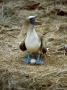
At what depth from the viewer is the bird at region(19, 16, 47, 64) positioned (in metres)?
6.18

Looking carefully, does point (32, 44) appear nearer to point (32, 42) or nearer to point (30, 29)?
point (32, 42)

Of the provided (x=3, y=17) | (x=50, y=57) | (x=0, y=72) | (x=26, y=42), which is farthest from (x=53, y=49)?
(x=3, y=17)

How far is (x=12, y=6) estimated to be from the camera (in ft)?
30.7

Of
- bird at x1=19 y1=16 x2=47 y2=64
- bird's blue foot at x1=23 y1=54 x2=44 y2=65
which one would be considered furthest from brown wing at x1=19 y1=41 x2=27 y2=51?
bird's blue foot at x1=23 y1=54 x2=44 y2=65

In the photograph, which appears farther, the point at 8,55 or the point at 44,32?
the point at 44,32

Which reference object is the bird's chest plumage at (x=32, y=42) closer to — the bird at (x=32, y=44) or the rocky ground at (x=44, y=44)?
the bird at (x=32, y=44)

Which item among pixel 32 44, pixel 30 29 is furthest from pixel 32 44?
pixel 30 29

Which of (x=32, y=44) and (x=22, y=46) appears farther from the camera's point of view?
(x=22, y=46)

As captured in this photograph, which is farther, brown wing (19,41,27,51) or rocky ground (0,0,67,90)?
brown wing (19,41,27,51)

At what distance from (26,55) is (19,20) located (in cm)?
237

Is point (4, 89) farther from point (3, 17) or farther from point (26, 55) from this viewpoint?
point (3, 17)

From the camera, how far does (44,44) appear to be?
630cm

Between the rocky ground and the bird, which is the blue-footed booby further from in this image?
the rocky ground

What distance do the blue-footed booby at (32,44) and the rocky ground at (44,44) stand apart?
0.11m
